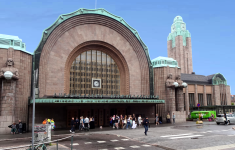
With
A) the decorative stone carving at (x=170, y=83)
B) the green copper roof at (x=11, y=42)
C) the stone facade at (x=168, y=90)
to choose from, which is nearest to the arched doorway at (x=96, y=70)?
the stone facade at (x=168, y=90)

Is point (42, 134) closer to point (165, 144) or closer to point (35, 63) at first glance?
point (165, 144)

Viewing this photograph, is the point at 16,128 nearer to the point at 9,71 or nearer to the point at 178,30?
the point at 9,71

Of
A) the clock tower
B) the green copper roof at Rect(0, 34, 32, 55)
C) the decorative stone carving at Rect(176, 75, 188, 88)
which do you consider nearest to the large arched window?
the green copper roof at Rect(0, 34, 32, 55)

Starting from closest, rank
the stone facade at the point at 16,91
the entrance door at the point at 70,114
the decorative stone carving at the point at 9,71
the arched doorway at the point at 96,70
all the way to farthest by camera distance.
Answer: the decorative stone carving at the point at 9,71 < the stone facade at the point at 16,91 < the entrance door at the point at 70,114 < the arched doorway at the point at 96,70

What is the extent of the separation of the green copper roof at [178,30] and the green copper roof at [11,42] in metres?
71.8

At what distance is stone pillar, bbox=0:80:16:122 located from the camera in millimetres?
23719

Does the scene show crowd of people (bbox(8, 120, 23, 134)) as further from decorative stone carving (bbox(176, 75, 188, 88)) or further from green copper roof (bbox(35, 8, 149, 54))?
decorative stone carving (bbox(176, 75, 188, 88))

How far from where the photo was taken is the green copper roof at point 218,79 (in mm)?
58125

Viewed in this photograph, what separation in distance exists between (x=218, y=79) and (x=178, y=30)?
113ft

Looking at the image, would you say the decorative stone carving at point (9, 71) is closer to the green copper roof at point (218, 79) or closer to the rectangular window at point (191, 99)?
the rectangular window at point (191, 99)

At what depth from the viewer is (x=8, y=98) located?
78.6 ft

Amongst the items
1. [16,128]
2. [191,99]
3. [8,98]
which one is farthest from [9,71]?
[191,99]

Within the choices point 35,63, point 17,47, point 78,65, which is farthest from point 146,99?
point 17,47

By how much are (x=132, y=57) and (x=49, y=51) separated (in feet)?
41.8
